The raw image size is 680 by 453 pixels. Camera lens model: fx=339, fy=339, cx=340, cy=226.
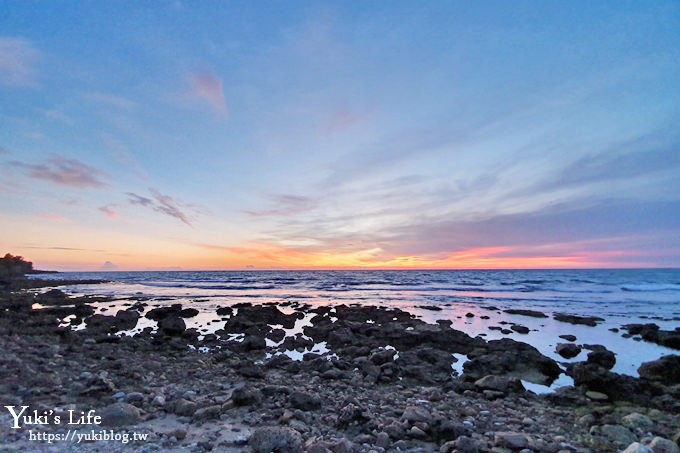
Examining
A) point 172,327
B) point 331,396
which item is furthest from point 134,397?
point 172,327

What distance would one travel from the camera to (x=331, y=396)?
813cm

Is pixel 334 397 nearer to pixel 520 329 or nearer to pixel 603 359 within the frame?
pixel 603 359

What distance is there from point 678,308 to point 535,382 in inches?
1220

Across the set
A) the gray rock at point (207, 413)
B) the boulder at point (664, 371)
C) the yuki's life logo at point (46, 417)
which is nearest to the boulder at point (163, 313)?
the yuki's life logo at point (46, 417)

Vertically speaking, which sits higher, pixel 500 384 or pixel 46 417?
pixel 46 417

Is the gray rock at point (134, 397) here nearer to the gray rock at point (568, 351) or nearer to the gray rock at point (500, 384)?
the gray rock at point (500, 384)

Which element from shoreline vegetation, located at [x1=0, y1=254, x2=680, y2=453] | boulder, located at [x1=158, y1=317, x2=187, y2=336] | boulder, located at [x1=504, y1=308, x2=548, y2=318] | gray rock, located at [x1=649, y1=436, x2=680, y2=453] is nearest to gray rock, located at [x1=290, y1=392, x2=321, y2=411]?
shoreline vegetation, located at [x1=0, y1=254, x2=680, y2=453]

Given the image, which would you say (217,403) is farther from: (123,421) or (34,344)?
(34,344)

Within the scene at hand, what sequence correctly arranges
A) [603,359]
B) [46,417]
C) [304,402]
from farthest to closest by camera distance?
1. [603,359]
2. [304,402]
3. [46,417]

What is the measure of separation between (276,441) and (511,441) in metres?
3.84

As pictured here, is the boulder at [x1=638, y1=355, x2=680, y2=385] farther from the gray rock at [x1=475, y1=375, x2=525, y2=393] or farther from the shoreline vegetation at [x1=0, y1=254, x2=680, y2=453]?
the gray rock at [x1=475, y1=375, x2=525, y2=393]

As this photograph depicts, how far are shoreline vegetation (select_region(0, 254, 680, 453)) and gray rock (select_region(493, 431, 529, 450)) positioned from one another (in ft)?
0.07

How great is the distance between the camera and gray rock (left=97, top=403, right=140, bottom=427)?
5.73 m

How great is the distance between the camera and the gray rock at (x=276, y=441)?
16.4 ft
